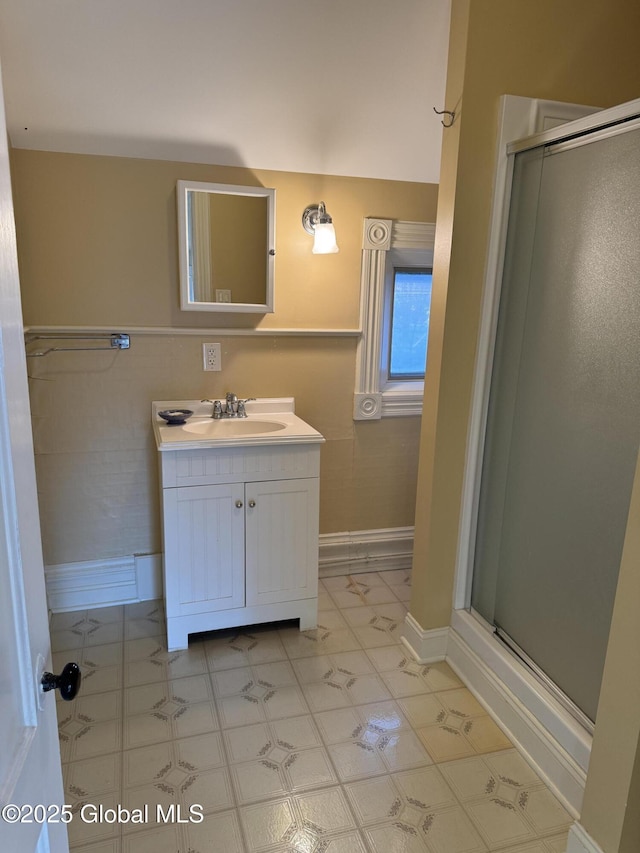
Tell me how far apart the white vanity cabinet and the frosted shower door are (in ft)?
2.41

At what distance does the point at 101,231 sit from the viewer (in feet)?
7.39

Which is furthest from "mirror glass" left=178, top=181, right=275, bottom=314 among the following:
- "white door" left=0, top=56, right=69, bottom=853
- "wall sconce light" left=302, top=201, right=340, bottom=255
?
"white door" left=0, top=56, right=69, bottom=853

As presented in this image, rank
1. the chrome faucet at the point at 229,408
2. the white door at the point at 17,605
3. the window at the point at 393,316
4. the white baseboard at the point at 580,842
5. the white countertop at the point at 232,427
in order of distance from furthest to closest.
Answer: the window at the point at 393,316 < the chrome faucet at the point at 229,408 < the white countertop at the point at 232,427 < the white baseboard at the point at 580,842 < the white door at the point at 17,605

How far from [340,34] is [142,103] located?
0.73 metres

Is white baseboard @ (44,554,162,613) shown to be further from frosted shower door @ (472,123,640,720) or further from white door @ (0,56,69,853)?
white door @ (0,56,69,853)

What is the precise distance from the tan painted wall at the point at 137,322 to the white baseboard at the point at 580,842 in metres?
1.71

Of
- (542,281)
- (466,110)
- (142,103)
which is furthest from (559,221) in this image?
(142,103)

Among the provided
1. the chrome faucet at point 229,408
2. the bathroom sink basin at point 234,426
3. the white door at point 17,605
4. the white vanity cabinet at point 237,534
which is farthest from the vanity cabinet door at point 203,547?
the white door at point 17,605

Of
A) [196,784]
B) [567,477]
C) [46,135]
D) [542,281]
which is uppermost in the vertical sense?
[46,135]

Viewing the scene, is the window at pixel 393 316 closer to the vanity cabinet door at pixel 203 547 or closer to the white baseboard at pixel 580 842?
the vanity cabinet door at pixel 203 547

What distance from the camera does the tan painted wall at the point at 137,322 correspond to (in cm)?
223

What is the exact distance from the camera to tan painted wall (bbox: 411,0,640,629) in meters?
1.78

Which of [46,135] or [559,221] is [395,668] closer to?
[559,221]

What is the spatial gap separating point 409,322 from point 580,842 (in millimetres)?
2160
